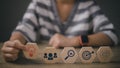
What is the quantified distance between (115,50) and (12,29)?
282 millimetres

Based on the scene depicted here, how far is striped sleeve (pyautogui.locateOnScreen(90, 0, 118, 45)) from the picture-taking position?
0.79 m

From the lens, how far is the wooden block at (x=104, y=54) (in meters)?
0.60

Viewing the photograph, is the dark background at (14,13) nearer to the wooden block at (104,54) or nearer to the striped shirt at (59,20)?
the striped shirt at (59,20)

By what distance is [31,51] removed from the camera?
0.60 meters

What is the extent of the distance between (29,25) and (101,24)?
0.70 feet

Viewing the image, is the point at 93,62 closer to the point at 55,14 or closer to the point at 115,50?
the point at 115,50

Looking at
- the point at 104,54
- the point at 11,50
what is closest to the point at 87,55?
the point at 104,54

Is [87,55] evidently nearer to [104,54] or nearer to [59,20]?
[104,54]

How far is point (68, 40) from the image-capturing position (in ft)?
2.33

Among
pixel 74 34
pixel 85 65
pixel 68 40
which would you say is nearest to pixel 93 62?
pixel 85 65

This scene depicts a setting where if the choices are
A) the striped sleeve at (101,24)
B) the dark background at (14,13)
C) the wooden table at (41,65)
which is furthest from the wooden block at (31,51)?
the striped sleeve at (101,24)

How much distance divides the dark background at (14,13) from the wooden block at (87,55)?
7.2 inches

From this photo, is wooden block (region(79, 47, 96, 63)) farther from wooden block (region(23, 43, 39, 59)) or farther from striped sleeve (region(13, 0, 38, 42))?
striped sleeve (region(13, 0, 38, 42))

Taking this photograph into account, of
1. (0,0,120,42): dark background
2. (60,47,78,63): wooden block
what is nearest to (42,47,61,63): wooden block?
(60,47,78,63): wooden block
